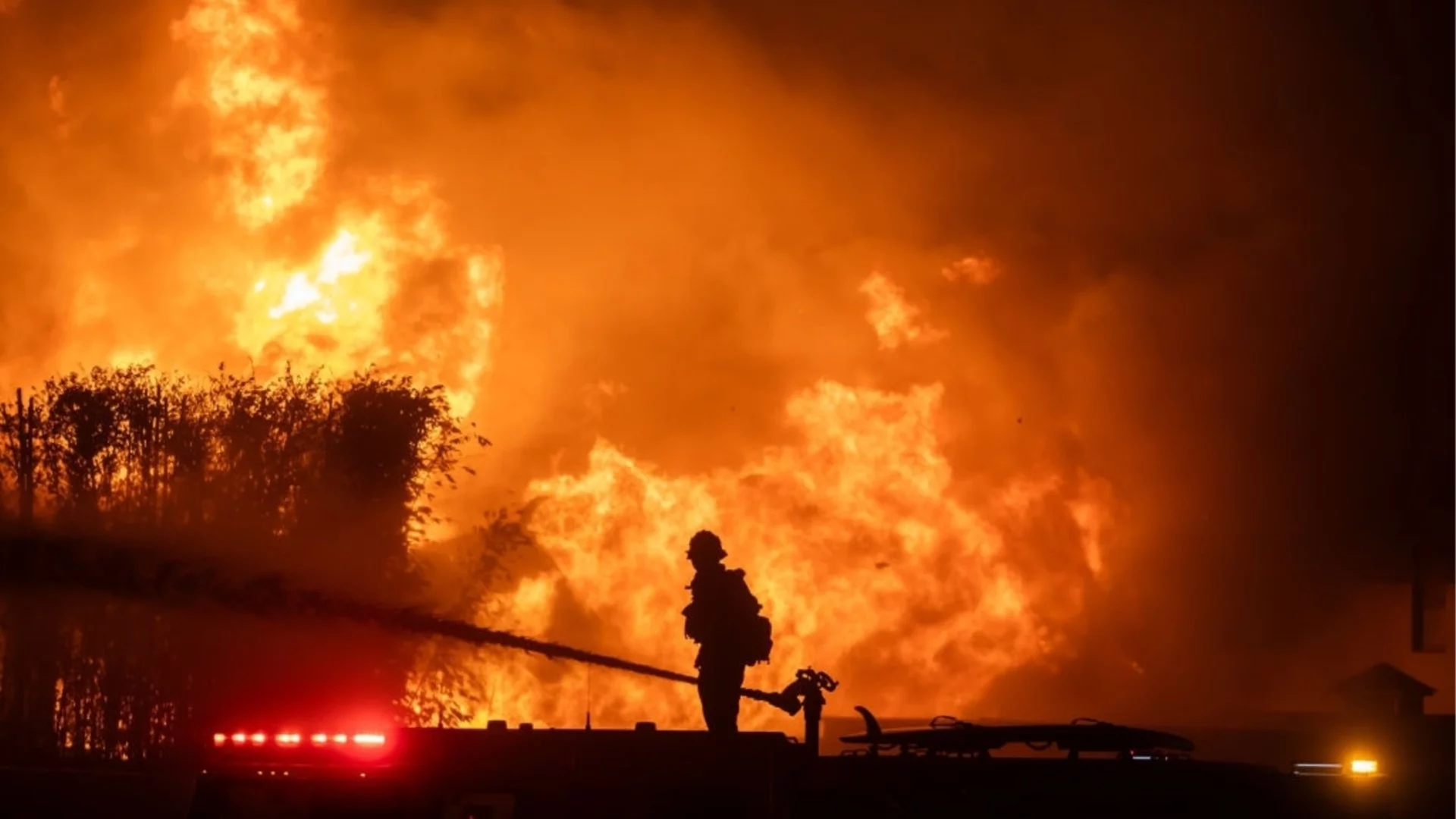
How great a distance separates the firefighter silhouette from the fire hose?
28cm

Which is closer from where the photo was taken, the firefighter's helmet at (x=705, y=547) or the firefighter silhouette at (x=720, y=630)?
the firefighter silhouette at (x=720, y=630)

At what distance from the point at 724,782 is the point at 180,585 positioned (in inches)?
390

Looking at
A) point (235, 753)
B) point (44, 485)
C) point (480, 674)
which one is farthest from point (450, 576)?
point (235, 753)

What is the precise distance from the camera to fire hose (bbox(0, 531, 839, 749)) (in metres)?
20.2

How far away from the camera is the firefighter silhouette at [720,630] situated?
20.2 m

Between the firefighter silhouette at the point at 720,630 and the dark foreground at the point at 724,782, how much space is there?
5139 millimetres

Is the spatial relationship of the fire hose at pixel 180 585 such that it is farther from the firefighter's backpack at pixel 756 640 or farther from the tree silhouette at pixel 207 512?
the tree silhouette at pixel 207 512

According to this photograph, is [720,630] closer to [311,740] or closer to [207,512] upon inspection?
[311,740]

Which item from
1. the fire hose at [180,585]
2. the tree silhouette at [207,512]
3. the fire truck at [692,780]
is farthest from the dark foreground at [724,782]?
the tree silhouette at [207,512]

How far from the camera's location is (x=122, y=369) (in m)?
64.8

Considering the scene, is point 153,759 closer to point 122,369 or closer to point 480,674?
point 480,674

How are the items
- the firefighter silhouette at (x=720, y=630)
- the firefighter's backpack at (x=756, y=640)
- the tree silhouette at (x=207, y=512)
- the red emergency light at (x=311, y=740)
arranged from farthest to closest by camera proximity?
1. the tree silhouette at (x=207, y=512)
2. the firefighter's backpack at (x=756, y=640)
3. the firefighter silhouette at (x=720, y=630)
4. the red emergency light at (x=311, y=740)

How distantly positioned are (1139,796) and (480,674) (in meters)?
49.8

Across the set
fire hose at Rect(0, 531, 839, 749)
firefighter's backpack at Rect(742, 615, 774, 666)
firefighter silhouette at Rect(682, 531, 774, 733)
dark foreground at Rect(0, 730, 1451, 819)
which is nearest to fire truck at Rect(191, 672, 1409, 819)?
dark foreground at Rect(0, 730, 1451, 819)
